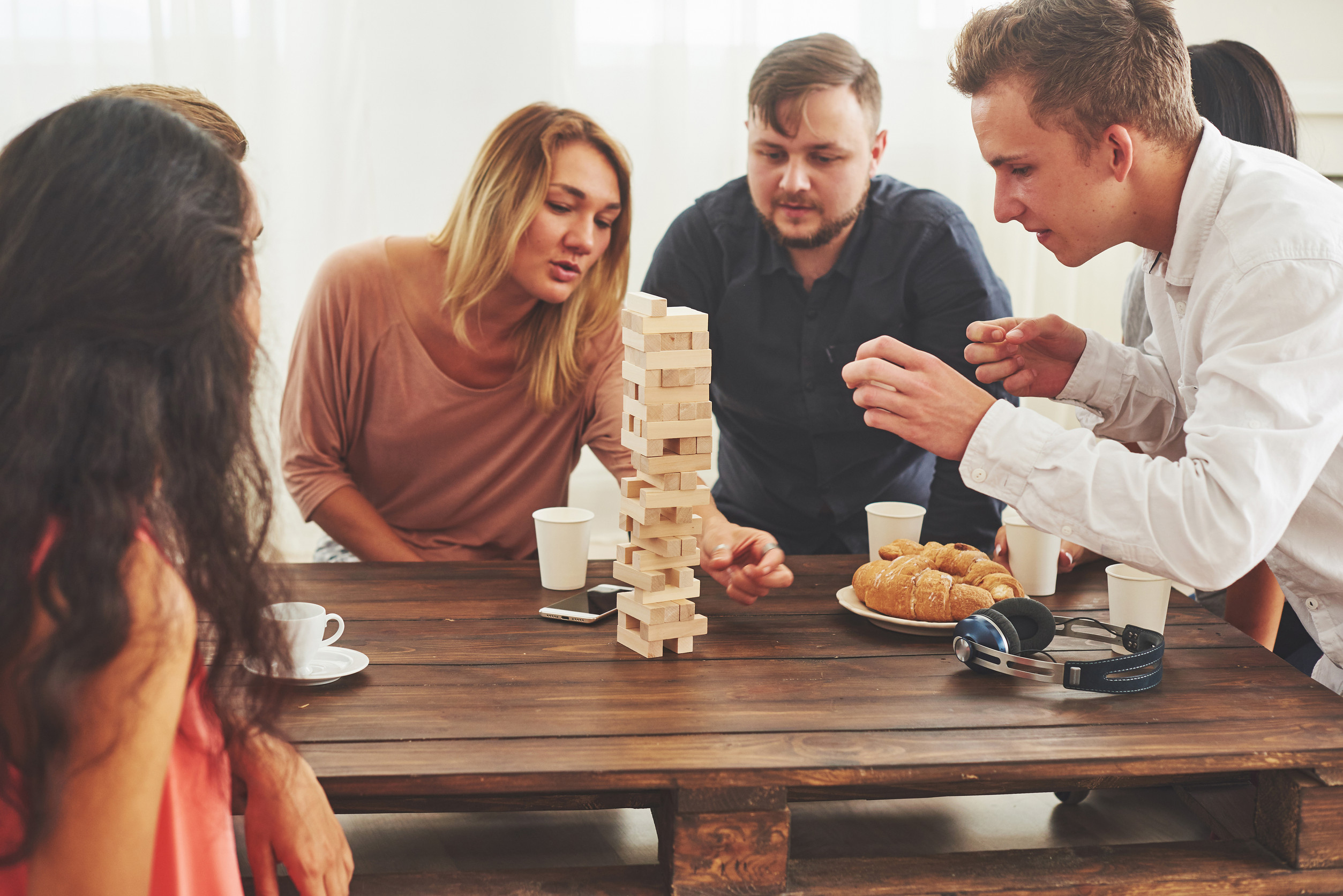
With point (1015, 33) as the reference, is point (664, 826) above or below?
below

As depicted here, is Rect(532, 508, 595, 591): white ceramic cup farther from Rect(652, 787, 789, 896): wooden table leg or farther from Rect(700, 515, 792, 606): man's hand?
Rect(652, 787, 789, 896): wooden table leg

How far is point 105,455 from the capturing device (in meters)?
0.81

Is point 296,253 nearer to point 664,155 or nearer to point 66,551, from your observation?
point 664,155

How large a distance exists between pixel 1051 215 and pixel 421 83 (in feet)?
8.61

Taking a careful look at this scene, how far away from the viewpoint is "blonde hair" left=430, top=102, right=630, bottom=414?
2234mm

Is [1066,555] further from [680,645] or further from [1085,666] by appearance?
[680,645]

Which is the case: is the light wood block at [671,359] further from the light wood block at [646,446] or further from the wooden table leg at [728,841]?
the wooden table leg at [728,841]

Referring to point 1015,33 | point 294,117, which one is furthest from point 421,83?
point 1015,33

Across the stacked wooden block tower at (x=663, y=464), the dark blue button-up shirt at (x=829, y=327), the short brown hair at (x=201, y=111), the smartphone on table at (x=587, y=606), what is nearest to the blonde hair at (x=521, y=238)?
the dark blue button-up shirt at (x=829, y=327)

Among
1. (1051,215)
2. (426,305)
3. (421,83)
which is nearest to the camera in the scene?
(1051,215)

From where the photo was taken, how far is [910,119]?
151 inches

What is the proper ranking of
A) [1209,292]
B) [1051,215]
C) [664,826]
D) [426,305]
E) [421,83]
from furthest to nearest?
[421,83]
[426,305]
[1051,215]
[1209,292]
[664,826]

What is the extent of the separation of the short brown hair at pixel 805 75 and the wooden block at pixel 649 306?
113cm

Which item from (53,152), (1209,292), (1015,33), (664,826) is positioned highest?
(1015,33)
